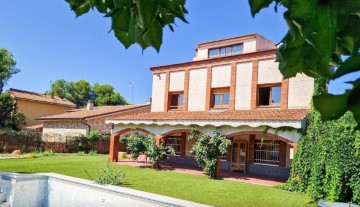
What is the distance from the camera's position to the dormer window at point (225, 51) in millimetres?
24848

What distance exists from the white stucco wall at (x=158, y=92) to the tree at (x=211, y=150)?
8766mm

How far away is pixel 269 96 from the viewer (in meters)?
21.5

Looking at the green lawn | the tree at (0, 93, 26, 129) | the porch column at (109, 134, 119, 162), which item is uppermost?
the tree at (0, 93, 26, 129)

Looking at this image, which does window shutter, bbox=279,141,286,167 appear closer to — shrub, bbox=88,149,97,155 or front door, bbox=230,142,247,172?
front door, bbox=230,142,247,172

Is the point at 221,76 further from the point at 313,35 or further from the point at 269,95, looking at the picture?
the point at 313,35

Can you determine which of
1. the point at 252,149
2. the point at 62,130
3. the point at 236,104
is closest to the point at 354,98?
the point at 252,149

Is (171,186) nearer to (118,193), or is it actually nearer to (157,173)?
(157,173)

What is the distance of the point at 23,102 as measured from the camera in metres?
43.2

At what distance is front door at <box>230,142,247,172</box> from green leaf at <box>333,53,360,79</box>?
21.9m

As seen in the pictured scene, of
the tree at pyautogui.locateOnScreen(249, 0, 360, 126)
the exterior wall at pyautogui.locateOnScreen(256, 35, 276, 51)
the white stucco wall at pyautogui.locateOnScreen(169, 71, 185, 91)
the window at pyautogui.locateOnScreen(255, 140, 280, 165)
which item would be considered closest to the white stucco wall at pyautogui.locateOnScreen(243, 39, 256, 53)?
the exterior wall at pyautogui.locateOnScreen(256, 35, 276, 51)

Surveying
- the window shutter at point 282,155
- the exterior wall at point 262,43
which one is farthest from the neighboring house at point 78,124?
the window shutter at point 282,155

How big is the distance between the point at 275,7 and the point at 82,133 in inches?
1398

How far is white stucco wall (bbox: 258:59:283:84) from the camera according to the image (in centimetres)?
2089

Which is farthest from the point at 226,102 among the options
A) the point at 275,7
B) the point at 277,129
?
the point at 275,7
